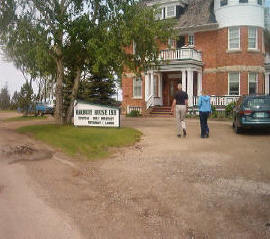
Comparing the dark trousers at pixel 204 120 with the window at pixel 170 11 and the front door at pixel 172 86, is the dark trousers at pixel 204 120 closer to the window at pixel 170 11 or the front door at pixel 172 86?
the front door at pixel 172 86

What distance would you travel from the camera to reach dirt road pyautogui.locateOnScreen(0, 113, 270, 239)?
5242mm

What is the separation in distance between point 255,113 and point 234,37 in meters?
14.6

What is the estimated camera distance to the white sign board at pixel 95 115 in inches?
615

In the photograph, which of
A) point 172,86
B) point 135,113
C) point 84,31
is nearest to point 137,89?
point 172,86

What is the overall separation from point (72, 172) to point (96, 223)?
138 inches

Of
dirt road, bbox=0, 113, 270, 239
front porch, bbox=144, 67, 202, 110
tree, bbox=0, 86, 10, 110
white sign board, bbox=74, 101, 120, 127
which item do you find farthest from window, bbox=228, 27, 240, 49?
tree, bbox=0, 86, 10, 110

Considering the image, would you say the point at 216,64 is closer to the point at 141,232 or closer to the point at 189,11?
the point at 189,11

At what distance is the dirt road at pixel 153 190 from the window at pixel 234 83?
1600 cm

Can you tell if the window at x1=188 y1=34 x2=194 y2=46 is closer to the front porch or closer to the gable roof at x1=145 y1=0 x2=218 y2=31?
the gable roof at x1=145 y1=0 x2=218 y2=31

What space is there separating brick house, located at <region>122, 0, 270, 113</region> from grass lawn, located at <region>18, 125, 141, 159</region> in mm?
13012

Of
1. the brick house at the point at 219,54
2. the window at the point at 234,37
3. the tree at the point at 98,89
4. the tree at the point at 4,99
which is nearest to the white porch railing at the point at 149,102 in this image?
the brick house at the point at 219,54

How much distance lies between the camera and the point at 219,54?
91.2 feet

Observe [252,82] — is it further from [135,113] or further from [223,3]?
[135,113]

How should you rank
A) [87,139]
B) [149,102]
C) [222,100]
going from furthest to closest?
1. [149,102]
2. [222,100]
3. [87,139]
